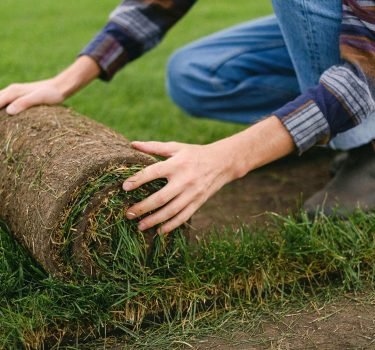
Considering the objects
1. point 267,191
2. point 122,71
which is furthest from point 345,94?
point 122,71

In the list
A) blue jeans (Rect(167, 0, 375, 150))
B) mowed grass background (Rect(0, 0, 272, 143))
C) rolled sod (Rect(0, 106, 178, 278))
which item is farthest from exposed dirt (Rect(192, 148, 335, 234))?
rolled sod (Rect(0, 106, 178, 278))

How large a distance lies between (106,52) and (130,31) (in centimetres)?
15

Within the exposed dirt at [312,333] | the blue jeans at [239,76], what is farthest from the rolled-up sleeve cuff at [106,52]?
the exposed dirt at [312,333]

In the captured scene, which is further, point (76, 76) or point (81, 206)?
point (76, 76)

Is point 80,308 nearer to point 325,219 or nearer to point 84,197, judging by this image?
point 84,197

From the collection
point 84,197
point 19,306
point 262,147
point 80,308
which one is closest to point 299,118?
point 262,147

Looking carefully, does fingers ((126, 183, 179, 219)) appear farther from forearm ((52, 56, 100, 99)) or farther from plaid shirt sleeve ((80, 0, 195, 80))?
plaid shirt sleeve ((80, 0, 195, 80))

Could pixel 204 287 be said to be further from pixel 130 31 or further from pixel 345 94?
pixel 130 31

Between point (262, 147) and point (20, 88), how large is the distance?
1063 mm

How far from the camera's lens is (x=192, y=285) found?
7.61 ft

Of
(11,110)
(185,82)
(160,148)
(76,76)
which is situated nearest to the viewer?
(160,148)

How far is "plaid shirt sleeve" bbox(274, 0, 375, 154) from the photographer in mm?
2336

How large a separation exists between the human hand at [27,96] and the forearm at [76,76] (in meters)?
0.05

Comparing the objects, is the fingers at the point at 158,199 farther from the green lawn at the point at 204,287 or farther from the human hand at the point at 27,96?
the human hand at the point at 27,96
